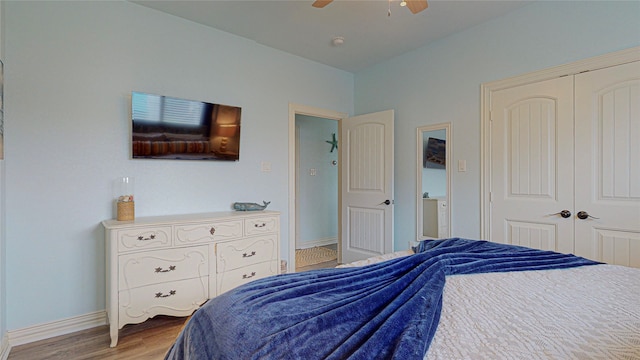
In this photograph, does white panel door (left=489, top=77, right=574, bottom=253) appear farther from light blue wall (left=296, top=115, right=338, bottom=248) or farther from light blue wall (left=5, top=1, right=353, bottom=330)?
light blue wall (left=296, top=115, right=338, bottom=248)

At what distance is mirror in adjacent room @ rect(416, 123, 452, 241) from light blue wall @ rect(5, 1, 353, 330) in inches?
85.3

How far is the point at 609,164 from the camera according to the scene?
2.24 meters

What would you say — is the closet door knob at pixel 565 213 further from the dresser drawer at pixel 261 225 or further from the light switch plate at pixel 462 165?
the dresser drawer at pixel 261 225

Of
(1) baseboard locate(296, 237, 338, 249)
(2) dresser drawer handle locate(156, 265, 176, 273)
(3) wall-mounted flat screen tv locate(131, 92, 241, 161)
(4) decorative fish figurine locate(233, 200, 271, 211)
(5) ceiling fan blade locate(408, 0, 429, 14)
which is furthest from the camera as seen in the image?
(1) baseboard locate(296, 237, 338, 249)

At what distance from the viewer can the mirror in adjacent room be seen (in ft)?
10.6

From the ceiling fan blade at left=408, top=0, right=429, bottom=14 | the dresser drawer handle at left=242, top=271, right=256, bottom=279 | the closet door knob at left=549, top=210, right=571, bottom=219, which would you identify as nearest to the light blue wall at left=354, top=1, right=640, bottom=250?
the closet door knob at left=549, top=210, right=571, bottom=219

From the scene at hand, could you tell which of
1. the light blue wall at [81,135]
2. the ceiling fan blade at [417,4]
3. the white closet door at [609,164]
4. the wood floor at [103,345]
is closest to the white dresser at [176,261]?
the wood floor at [103,345]

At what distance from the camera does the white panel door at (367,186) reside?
12.0ft

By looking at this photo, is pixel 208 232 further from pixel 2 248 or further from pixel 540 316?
pixel 540 316

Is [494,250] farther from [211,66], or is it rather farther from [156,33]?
[156,33]

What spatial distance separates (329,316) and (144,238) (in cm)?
186

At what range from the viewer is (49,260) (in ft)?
7.39

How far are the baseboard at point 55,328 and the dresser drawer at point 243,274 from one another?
952 millimetres

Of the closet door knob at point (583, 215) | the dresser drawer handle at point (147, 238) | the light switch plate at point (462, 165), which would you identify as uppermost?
the light switch plate at point (462, 165)
